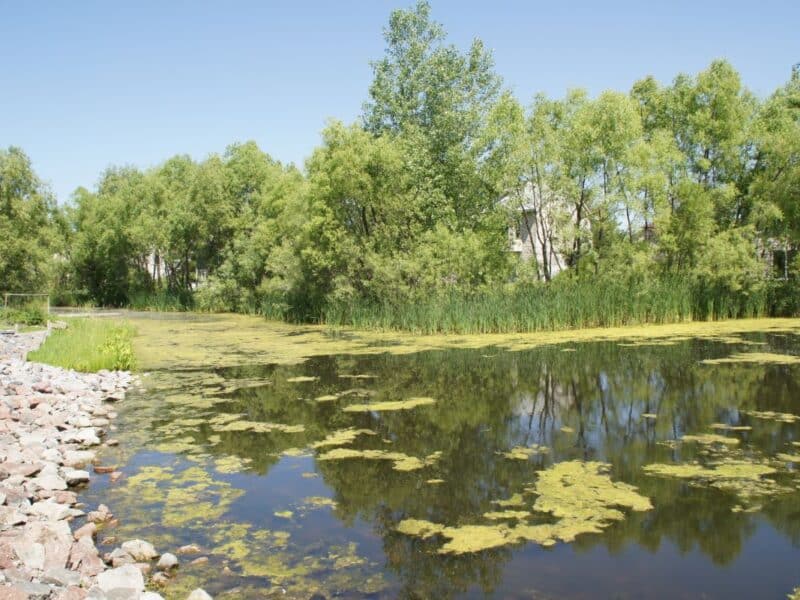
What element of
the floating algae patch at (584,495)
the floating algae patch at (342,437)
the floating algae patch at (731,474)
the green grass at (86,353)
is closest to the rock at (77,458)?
Result: the floating algae patch at (342,437)

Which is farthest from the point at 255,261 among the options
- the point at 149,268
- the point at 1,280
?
the point at 149,268

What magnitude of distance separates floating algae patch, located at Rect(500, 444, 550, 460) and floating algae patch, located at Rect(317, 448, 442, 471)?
852 millimetres

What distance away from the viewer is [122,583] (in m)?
4.41

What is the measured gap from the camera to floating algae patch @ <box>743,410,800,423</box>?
918cm

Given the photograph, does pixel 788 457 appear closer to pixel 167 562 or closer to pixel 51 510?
pixel 167 562

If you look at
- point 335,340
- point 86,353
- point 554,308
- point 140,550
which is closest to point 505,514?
point 140,550

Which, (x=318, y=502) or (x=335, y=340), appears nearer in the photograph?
(x=318, y=502)

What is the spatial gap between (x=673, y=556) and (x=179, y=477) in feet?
16.9

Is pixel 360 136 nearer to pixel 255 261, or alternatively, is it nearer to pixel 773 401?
pixel 255 261

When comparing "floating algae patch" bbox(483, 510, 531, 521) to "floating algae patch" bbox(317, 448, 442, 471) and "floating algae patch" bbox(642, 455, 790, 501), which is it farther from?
"floating algae patch" bbox(642, 455, 790, 501)

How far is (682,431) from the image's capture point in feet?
28.8

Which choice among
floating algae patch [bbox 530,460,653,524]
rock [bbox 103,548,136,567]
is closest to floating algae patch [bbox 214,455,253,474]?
rock [bbox 103,548,136,567]

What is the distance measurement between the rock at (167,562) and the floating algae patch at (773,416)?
315 inches

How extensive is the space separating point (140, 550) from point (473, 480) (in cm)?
332
